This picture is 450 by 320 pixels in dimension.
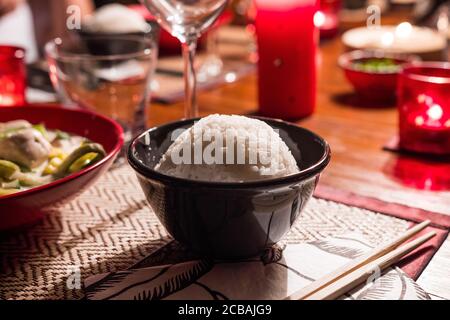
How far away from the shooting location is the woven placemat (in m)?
0.51

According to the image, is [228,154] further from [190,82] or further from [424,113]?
[424,113]

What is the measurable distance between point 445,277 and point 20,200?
1.35ft

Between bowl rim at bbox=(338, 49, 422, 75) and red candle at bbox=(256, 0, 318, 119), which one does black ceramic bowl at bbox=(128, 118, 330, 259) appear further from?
bowl rim at bbox=(338, 49, 422, 75)

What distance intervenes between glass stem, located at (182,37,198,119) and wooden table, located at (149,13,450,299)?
0.21 m

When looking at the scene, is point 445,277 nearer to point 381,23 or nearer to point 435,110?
point 435,110

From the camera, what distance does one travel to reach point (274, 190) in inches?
18.0

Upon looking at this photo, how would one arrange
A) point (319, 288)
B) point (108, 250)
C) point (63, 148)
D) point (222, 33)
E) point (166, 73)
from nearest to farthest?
point (319, 288) → point (108, 250) → point (63, 148) → point (166, 73) → point (222, 33)

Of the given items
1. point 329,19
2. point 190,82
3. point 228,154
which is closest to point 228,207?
point 228,154

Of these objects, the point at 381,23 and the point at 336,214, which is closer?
the point at 336,214

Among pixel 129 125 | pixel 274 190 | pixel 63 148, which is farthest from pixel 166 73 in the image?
pixel 274 190

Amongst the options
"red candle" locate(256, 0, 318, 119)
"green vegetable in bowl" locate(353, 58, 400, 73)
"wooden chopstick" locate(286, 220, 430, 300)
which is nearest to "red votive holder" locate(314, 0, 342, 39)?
"green vegetable in bowl" locate(353, 58, 400, 73)

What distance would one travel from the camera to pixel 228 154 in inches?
19.8

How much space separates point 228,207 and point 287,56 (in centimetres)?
59

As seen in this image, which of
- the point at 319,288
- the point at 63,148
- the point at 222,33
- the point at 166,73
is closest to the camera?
the point at 319,288
